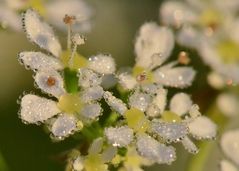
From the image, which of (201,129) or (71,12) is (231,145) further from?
(71,12)

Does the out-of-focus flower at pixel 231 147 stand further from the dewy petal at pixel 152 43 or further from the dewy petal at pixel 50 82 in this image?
the dewy petal at pixel 50 82

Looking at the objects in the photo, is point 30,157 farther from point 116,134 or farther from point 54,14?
point 116,134

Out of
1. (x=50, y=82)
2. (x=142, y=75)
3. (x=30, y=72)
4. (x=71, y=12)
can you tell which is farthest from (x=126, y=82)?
(x=30, y=72)

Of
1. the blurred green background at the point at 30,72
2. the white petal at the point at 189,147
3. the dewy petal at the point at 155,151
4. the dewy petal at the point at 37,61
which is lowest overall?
the blurred green background at the point at 30,72

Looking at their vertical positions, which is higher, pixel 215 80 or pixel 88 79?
pixel 88 79

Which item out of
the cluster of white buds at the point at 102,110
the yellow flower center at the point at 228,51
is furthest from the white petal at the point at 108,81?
the yellow flower center at the point at 228,51

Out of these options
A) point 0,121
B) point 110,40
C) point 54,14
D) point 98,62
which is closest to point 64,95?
point 98,62

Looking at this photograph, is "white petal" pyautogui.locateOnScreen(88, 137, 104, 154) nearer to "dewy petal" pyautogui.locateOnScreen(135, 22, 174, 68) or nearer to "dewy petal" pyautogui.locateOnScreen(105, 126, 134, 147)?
"dewy petal" pyautogui.locateOnScreen(105, 126, 134, 147)
